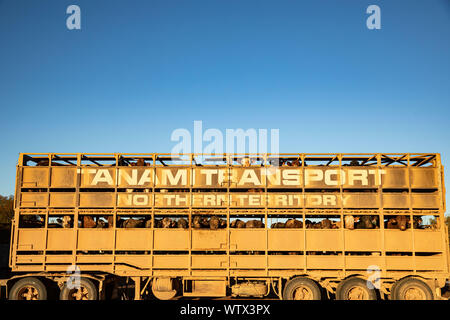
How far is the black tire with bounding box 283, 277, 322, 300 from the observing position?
11.8 m

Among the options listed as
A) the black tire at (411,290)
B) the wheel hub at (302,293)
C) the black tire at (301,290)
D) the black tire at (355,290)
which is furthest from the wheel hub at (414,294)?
the wheel hub at (302,293)

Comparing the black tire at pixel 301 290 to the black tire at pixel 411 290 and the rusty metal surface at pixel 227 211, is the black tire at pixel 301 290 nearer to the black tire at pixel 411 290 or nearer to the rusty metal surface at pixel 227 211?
the rusty metal surface at pixel 227 211

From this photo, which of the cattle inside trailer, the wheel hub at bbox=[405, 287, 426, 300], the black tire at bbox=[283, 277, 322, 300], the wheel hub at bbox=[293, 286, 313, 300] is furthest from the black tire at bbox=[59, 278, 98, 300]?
the wheel hub at bbox=[405, 287, 426, 300]

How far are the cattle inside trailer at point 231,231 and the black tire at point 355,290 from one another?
0.03 m

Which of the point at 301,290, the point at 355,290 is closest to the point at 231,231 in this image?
the point at 301,290

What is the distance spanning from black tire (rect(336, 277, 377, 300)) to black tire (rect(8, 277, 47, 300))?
928cm

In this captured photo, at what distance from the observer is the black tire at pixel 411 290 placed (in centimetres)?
1165

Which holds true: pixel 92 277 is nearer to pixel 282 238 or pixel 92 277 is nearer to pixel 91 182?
pixel 91 182

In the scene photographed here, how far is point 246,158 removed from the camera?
42.2 ft

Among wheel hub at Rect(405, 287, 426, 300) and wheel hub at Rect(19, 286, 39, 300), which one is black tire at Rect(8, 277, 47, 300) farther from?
wheel hub at Rect(405, 287, 426, 300)

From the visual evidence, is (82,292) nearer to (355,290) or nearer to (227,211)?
(227,211)
